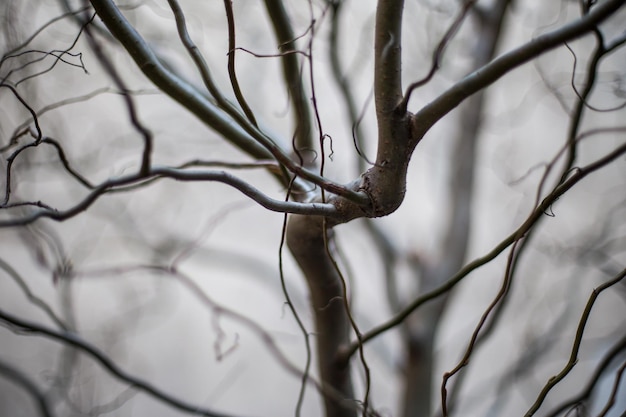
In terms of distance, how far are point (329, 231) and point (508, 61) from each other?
18 cm

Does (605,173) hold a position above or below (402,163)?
above

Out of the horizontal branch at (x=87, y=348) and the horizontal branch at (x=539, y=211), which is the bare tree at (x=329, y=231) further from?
the horizontal branch at (x=539, y=211)

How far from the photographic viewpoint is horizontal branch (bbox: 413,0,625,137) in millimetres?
230

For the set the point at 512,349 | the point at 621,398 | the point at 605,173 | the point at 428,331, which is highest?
the point at 605,173

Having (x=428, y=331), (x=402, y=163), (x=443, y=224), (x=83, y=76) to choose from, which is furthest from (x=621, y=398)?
(x=83, y=76)

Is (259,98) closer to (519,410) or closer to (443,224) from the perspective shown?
(443,224)

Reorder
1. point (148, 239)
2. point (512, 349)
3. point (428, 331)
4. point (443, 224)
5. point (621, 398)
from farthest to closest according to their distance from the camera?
point (512, 349)
point (148, 239)
point (443, 224)
point (428, 331)
point (621, 398)

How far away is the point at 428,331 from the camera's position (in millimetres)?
754

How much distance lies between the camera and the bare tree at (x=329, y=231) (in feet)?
2.01

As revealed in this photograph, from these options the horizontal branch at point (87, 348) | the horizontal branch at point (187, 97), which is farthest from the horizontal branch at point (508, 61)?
the horizontal branch at point (87, 348)

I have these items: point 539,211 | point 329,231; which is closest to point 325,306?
point 329,231

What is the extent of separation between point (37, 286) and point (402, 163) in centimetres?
98

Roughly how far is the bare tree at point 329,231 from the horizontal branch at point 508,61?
0.14m

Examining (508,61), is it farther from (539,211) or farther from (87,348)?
(87,348)
